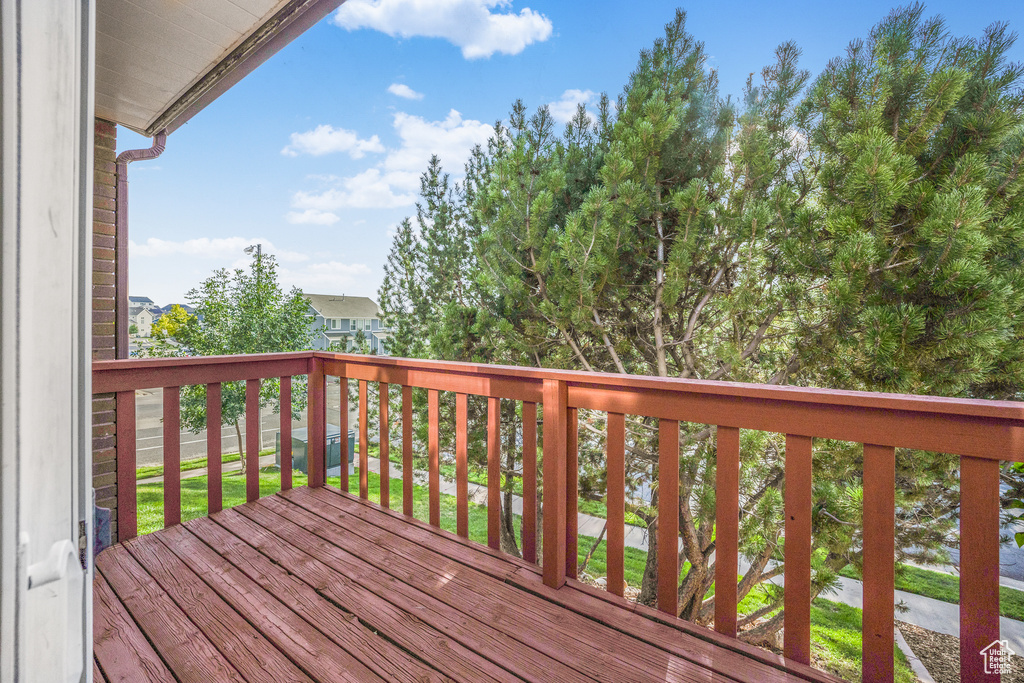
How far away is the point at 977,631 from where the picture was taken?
111 centimetres

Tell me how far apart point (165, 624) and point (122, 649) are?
5.1 inches

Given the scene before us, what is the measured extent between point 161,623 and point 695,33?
5191mm

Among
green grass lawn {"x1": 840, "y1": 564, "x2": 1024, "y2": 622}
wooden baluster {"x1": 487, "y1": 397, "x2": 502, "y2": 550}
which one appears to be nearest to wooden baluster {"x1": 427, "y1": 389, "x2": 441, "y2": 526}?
wooden baluster {"x1": 487, "y1": 397, "x2": 502, "y2": 550}

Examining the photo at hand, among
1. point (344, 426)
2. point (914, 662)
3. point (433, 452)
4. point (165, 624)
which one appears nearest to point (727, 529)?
point (433, 452)

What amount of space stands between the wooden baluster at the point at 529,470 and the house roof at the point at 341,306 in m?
17.1

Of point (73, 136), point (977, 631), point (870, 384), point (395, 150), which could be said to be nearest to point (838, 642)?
point (870, 384)

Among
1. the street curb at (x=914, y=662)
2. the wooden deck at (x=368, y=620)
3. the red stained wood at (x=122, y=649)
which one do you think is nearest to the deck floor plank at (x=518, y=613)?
the wooden deck at (x=368, y=620)

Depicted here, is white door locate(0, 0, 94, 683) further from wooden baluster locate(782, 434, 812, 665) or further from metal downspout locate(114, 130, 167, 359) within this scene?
metal downspout locate(114, 130, 167, 359)

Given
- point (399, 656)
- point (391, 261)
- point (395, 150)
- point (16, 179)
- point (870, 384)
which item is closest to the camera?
point (16, 179)

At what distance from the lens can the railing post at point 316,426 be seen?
2746 mm

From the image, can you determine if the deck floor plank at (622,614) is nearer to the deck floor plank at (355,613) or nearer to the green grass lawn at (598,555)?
the deck floor plank at (355,613)

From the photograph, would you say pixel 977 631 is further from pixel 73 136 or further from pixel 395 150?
pixel 395 150

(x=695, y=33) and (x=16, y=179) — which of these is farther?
(x=695, y=33)

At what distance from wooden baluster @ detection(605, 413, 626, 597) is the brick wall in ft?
10.1
